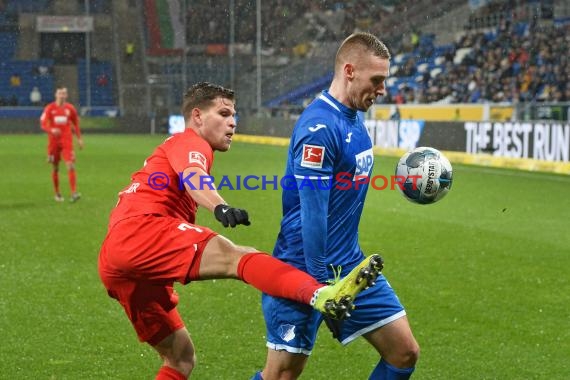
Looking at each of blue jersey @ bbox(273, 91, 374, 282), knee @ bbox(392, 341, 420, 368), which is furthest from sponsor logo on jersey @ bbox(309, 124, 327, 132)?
knee @ bbox(392, 341, 420, 368)

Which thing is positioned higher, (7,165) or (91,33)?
(91,33)

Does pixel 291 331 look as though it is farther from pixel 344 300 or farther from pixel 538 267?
pixel 538 267

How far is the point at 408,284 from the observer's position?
846 centimetres

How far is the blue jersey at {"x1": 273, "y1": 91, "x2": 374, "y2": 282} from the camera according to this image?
3.93m

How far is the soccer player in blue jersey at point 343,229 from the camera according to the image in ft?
13.4

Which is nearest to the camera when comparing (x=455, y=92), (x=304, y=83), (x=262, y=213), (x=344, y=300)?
(x=344, y=300)

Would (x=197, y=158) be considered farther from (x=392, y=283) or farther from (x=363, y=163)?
(x=392, y=283)

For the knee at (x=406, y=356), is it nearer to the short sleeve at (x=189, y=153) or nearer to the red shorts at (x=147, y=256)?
the red shorts at (x=147, y=256)

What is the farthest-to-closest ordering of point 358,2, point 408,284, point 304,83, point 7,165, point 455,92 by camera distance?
1. point 358,2
2. point 304,83
3. point 455,92
4. point 7,165
5. point 408,284

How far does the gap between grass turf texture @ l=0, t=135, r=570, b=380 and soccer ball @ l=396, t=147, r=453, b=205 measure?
4.02 feet

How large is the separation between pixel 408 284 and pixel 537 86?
21.7 metres

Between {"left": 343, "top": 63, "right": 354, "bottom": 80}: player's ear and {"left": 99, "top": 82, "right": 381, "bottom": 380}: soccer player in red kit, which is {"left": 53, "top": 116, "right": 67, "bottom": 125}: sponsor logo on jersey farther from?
{"left": 343, "top": 63, "right": 354, "bottom": 80}: player's ear

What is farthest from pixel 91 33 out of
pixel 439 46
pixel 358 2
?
pixel 439 46

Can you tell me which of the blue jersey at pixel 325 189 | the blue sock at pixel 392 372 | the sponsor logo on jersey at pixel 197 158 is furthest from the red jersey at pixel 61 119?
the blue sock at pixel 392 372
